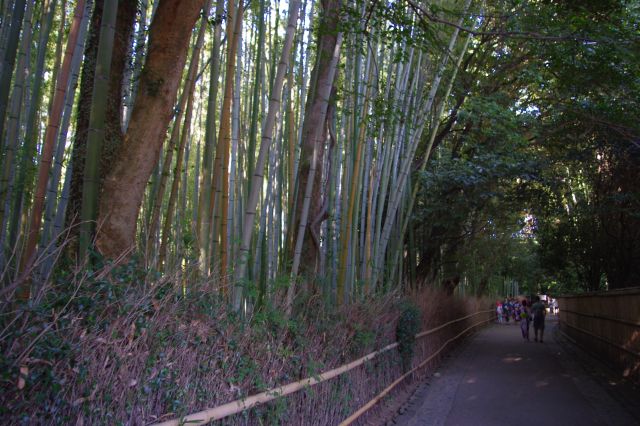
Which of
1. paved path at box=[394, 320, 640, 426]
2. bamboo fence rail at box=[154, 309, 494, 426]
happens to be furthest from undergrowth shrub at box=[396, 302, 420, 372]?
paved path at box=[394, 320, 640, 426]

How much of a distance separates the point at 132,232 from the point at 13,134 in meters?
1.63

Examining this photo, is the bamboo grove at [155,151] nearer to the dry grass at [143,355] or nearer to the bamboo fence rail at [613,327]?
the dry grass at [143,355]

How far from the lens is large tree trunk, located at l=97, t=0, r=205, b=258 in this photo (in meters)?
3.51

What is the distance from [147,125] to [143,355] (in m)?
1.67

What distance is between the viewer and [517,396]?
24.9 feet

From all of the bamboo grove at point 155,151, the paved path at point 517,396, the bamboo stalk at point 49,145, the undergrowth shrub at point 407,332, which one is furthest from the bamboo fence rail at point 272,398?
the bamboo stalk at point 49,145

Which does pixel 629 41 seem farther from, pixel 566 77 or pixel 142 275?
pixel 142 275

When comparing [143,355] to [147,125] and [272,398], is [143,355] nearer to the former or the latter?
[272,398]

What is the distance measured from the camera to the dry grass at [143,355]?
1897mm

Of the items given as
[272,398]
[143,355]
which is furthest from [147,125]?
[272,398]

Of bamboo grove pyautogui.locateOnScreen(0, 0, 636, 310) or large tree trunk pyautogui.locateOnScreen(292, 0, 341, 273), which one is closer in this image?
bamboo grove pyautogui.locateOnScreen(0, 0, 636, 310)

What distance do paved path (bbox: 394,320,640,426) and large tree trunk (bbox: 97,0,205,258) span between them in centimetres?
394

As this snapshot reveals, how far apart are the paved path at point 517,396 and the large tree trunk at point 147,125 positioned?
3.94m

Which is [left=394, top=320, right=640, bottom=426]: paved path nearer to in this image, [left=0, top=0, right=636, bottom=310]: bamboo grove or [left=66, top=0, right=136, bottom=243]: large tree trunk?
[left=0, top=0, right=636, bottom=310]: bamboo grove
